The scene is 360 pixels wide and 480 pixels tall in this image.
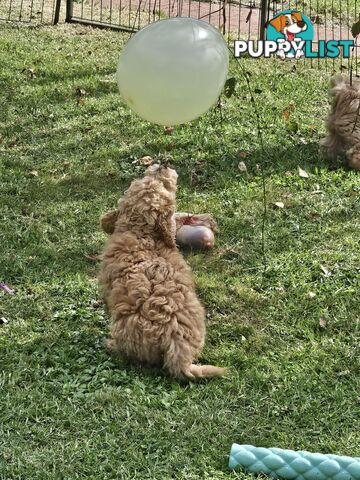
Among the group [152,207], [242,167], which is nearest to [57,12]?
[242,167]

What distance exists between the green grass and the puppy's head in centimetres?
69

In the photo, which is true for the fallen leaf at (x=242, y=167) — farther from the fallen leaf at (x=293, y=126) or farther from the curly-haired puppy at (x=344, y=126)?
the curly-haired puppy at (x=344, y=126)

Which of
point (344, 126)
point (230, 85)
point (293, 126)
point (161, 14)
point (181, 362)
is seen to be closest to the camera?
point (181, 362)

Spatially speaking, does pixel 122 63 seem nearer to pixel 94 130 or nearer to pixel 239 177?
pixel 239 177

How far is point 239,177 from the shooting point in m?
6.98

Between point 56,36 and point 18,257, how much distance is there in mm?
6053

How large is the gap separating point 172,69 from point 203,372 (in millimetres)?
1709

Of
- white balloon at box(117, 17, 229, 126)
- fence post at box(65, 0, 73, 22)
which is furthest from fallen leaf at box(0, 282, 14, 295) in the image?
fence post at box(65, 0, 73, 22)

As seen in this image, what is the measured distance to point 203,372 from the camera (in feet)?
14.1

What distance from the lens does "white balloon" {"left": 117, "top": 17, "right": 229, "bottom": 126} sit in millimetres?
4082

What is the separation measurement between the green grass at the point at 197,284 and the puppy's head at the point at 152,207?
2.27ft

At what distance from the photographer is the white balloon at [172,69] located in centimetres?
408

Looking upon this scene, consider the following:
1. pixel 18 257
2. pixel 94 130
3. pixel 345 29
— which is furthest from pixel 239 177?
pixel 345 29

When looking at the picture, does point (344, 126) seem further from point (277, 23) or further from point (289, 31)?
point (289, 31)
